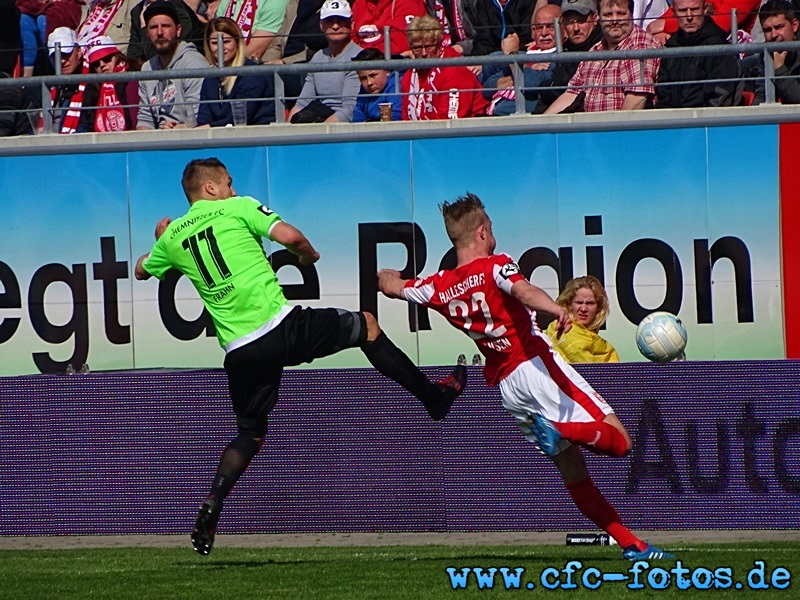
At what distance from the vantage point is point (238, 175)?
13742mm

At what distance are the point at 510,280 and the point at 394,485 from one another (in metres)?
3.47

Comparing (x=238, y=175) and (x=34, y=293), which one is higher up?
(x=238, y=175)

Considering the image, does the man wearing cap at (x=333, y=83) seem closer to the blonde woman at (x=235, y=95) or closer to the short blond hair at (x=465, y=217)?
the blonde woman at (x=235, y=95)

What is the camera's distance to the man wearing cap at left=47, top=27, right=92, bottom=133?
1443 centimetres

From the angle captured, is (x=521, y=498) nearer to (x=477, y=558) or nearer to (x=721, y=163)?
(x=477, y=558)

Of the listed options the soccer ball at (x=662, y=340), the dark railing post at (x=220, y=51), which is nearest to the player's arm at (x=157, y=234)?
the soccer ball at (x=662, y=340)

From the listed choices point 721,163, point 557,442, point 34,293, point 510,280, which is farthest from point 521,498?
point 34,293

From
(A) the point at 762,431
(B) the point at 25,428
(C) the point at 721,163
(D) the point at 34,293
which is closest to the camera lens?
(A) the point at 762,431

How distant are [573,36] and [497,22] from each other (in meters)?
1.14

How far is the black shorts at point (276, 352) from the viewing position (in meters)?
8.77

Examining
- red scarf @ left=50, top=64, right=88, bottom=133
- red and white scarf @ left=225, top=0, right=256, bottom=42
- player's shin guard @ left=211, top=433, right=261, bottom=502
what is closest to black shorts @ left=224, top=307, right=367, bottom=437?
player's shin guard @ left=211, top=433, right=261, bottom=502

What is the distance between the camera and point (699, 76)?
13.1 meters

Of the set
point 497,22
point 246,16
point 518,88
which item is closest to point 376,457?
point 518,88

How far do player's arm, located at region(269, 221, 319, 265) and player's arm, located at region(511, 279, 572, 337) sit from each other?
1.27 m
